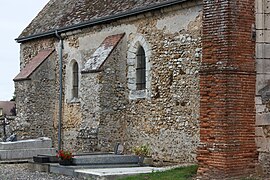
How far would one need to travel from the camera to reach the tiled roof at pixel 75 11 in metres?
21.2

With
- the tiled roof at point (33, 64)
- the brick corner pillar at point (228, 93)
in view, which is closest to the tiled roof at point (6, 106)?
the tiled roof at point (33, 64)

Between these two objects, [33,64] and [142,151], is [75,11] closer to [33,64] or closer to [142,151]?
[33,64]

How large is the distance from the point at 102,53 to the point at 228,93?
10085mm

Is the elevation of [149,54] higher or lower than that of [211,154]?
higher

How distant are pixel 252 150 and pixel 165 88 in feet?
23.6

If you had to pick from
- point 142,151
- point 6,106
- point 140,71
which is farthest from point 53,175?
point 6,106

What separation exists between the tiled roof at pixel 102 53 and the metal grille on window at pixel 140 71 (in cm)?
101

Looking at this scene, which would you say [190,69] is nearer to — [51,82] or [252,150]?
[252,150]

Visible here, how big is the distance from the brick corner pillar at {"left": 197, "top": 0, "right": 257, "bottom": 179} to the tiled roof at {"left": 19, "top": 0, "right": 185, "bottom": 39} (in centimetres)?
608

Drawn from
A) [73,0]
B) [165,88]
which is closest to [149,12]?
[165,88]

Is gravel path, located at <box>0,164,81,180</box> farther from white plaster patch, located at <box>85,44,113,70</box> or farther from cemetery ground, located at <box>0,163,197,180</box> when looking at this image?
white plaster patch, located at <box>85,44,113,70</box>

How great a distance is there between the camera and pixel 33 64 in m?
26.3

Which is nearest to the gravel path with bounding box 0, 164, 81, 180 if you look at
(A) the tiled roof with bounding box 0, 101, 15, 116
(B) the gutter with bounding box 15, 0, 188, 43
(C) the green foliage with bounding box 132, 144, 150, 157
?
(C) the green foliage with bounding box 132, 144, 150, 157

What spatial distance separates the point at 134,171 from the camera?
50.9 feet
